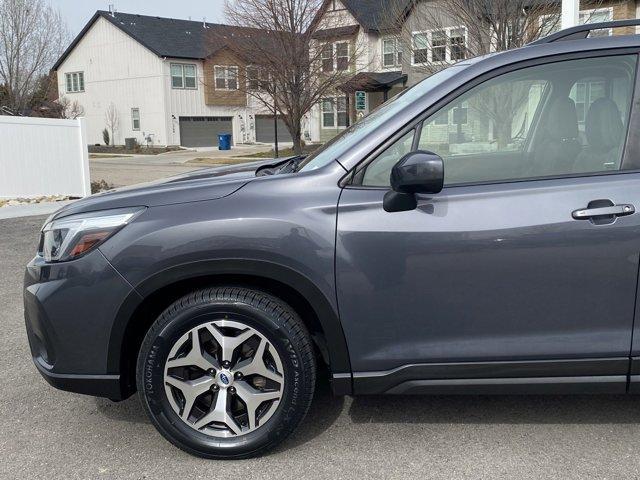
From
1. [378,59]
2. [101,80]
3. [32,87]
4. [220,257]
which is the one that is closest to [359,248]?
[220,257]

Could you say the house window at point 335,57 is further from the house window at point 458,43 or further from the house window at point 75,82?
the house window at point 75,82

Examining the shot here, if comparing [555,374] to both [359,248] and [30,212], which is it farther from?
[30,212]

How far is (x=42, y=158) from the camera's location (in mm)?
14328

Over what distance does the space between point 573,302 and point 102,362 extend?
216 centimetres

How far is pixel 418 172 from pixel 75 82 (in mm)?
45152

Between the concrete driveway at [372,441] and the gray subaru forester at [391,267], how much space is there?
198mm

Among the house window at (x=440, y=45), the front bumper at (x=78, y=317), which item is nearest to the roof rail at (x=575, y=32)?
the front bumper at (x=78, y=317)

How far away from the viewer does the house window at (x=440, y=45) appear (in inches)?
549

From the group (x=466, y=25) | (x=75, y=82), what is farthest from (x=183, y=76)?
(x=466, y=25)

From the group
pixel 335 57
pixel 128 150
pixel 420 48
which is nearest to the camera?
pixel 420 48

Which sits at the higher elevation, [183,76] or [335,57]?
[183,76]

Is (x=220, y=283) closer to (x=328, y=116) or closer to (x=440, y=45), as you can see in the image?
(x=440, y=45)

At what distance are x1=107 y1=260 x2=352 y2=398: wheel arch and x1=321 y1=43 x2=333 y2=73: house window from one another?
22.4m

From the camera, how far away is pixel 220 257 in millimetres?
2969
